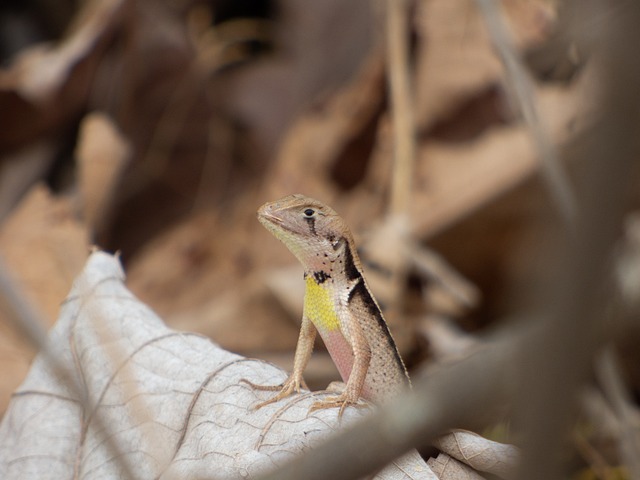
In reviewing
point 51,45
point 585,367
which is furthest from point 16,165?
point 585,367

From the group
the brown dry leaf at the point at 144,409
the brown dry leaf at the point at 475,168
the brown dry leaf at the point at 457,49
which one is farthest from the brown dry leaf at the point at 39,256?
the brown dry leaf at the point at 457,49

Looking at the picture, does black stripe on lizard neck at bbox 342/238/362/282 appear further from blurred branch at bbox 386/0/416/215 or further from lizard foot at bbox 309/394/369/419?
blurred branch at bbox 386/0/416/215

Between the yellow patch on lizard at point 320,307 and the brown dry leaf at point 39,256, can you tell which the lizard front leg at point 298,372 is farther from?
the brown dry leaf at point 39,256

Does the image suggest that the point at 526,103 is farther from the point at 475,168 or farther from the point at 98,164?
A: the point at 98,164

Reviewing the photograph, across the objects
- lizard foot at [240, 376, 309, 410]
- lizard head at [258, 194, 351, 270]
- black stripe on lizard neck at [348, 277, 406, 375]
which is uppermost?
lizard head at [258, 194, 351, 270]

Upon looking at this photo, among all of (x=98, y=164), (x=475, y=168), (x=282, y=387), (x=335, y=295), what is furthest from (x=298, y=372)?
(x=98, y=164)

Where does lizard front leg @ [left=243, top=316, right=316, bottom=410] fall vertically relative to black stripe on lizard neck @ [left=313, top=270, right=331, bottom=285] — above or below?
below

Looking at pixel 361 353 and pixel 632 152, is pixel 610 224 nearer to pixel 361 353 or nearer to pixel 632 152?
pixel 632 152

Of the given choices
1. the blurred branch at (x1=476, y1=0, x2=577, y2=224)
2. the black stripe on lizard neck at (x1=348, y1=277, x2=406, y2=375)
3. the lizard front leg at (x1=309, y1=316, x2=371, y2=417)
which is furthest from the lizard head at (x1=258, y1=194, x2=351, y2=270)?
the blurred branch at (x1=476, y1=0, x2=577, y2=224)
